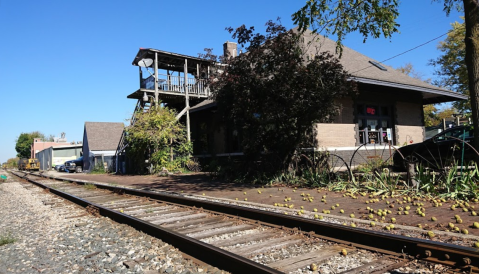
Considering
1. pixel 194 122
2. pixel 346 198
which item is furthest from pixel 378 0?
pixel 194 122

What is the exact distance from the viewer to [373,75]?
15727 mm

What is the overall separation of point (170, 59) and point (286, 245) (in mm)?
20984

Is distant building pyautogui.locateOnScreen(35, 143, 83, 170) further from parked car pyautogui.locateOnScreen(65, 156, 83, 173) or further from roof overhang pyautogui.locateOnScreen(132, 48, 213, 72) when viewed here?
roof overhang pyautogui.locateOnScreen(132, 48, 213, 72)

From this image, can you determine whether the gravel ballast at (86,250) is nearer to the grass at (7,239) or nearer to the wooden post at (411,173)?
the grass at (7,239)

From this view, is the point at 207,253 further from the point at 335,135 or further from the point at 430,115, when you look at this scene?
the point at 430,115

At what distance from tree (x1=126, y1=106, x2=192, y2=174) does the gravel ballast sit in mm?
12820

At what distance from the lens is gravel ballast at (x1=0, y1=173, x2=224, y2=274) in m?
4.02

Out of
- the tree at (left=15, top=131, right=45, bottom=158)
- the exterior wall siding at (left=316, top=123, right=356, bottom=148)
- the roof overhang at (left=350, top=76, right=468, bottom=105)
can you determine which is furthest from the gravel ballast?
the tree at (left=15, top=131, right=45, bottom=158)

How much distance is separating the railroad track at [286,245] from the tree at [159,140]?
13582 mm

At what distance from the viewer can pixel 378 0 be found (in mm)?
9055

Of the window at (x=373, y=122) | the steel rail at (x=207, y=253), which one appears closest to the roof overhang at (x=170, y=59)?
the window at (x=373, y=122)

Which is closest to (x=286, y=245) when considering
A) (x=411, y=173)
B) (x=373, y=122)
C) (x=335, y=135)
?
(x=411, y=173)

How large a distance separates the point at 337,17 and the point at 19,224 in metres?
9.69

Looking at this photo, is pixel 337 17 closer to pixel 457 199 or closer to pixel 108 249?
pixel 457 199
